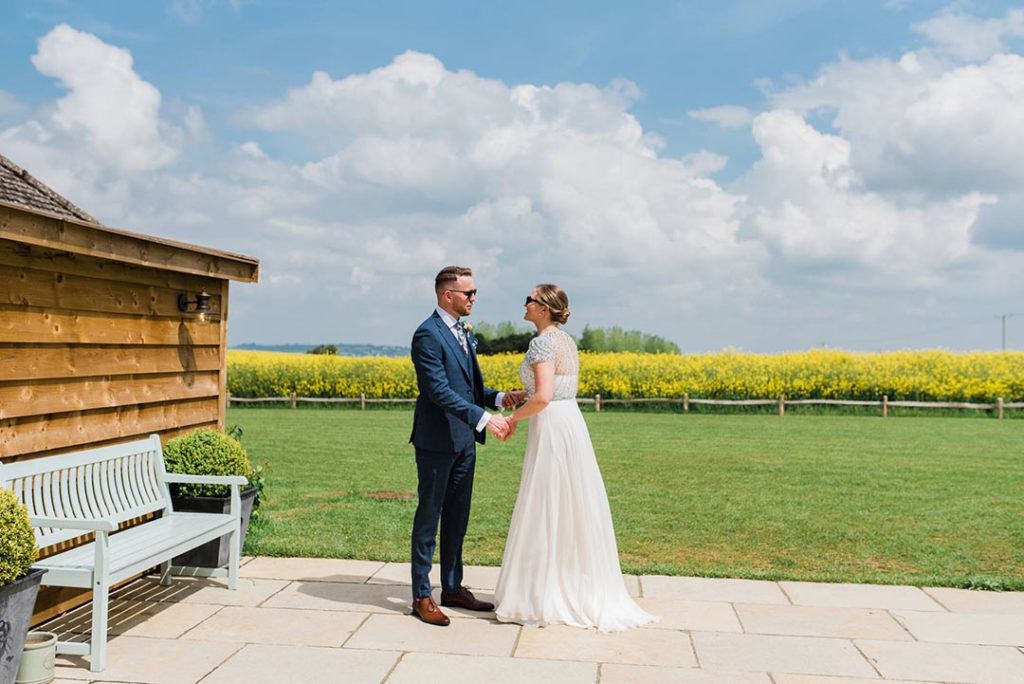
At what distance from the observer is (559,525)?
18.5ft

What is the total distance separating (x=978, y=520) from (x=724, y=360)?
2138 cm

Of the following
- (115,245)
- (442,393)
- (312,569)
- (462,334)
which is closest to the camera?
(442,393)

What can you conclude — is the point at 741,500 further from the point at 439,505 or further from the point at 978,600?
the point at 439,505

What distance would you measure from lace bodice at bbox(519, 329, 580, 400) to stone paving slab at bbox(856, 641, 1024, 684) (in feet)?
7.32

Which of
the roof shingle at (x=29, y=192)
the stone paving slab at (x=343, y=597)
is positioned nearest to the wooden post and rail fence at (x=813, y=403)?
the roof shingle at (x=29, y=192)

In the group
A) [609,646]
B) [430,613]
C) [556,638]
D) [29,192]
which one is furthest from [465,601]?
[29,192]

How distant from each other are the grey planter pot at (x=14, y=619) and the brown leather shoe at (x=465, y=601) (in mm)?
2486

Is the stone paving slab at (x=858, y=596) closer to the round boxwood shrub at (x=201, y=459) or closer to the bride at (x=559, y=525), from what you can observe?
the bride at (x=559, y=525)

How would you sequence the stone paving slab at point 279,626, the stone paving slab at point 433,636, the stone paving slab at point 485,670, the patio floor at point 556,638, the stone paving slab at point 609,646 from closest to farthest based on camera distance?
the stone paving slab at point 485,670, the patio floor at point 556,638, the stone paving slab at point 609,646, the stone paving slab at point 433,636, the stone paving slab at point 279,626

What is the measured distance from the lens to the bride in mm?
5602

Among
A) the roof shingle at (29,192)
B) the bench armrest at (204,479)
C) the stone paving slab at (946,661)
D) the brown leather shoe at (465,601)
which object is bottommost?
the stone paving slab at (946,661)

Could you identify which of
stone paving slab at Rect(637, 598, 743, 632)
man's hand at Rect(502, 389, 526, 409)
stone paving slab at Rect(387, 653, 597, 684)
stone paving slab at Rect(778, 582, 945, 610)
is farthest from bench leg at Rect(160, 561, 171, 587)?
stone paving slab at Rect(778, 582, 945, 610)

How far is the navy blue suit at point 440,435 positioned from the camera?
5.57 metres

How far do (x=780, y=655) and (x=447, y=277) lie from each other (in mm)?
2888
